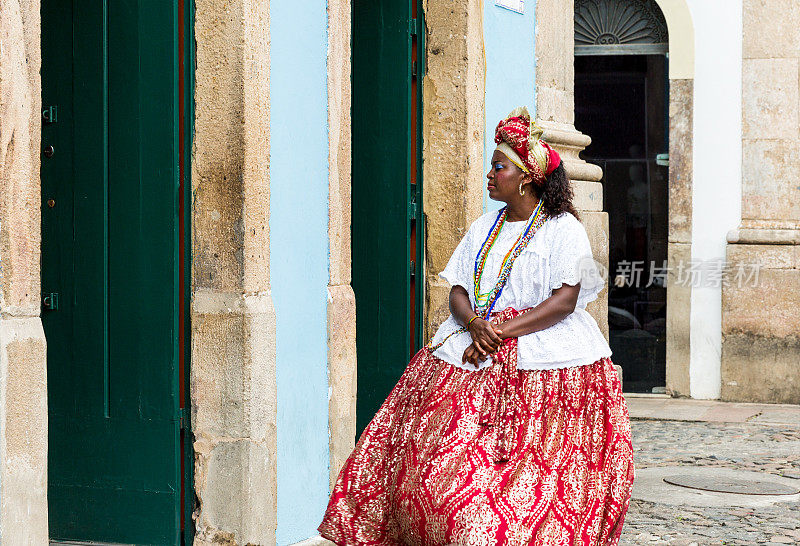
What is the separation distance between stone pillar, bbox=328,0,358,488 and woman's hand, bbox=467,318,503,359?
1.18 metres

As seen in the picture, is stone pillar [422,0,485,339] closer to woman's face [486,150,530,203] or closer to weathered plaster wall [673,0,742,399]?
woman's face [486,150,530,203]

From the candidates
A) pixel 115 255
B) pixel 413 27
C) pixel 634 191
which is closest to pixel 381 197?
pixel 413 27

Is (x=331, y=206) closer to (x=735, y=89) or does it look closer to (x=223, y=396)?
(x=223, y=396)

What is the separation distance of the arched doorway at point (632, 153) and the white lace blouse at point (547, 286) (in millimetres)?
7575

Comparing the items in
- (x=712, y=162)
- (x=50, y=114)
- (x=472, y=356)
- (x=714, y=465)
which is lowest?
(x=714, y=465)

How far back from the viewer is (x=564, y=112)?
Answer: 378 inches

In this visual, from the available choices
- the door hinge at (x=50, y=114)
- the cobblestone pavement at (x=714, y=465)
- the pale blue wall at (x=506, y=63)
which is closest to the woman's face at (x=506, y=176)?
the door hinge at (x=50, y=114)

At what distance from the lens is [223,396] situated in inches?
211

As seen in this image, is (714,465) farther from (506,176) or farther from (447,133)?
(506,176)

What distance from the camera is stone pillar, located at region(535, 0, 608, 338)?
923cm

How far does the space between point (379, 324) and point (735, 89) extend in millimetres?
6074

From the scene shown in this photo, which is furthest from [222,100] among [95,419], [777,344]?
[777,344]

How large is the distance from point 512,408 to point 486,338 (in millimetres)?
276

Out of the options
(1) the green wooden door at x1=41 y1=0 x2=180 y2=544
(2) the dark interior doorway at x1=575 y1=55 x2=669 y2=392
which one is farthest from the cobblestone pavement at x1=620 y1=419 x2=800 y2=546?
(1) the green wooden door at x1=41 y1=0 x2=180 y2=544
